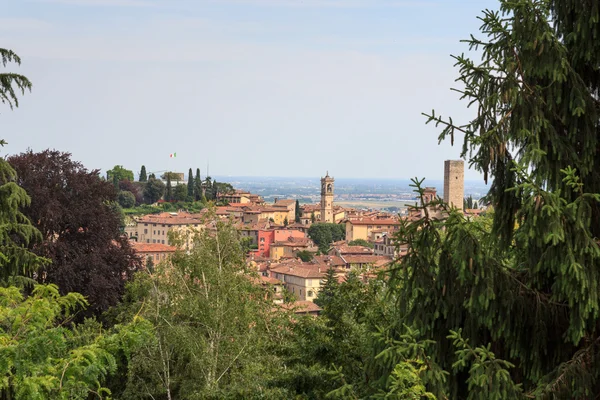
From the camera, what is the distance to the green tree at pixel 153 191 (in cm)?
11181

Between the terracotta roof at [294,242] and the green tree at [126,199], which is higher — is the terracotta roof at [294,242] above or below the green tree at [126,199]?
below

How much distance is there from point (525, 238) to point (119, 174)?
11152cm

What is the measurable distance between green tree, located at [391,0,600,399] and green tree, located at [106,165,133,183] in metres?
106

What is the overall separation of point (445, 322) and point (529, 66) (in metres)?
1.92

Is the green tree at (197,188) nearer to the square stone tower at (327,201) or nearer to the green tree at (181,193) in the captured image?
the green tree at (181,193)

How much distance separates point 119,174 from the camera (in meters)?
112

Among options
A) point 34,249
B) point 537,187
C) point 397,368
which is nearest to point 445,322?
point 397,368

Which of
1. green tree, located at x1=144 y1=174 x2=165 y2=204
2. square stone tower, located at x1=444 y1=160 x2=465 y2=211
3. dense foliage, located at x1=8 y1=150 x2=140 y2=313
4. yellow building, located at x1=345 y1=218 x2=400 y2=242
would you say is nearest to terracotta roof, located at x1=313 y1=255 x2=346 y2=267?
square stone tower, located at x1=444 y1=160 x2=465 y2=211

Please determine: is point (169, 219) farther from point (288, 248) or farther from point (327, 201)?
point (327, 201)

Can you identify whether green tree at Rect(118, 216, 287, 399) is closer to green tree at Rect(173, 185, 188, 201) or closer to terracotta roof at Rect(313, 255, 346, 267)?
terracotta roof at Rect(313, 255, 346, 267)

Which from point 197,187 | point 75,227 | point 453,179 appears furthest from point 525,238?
point 197,187

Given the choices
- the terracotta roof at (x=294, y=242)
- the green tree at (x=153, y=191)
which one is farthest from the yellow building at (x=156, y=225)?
the green tree at (x=153, y=191)

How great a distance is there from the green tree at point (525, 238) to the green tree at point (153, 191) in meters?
109

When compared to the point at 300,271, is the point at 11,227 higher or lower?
higher
